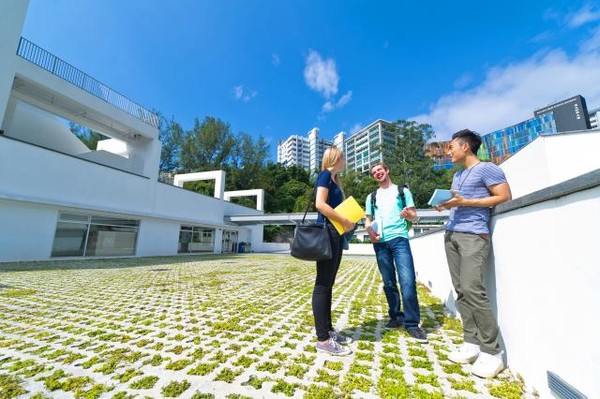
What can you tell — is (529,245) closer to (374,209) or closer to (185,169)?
(374,209)

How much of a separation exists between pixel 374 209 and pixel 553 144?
908 centimetres

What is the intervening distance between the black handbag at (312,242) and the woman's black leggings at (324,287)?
0.36 ft

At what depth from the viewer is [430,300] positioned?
458 cm

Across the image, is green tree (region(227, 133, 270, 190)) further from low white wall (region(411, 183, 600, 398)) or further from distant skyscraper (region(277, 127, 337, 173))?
distant skyscraper (region(277, 127, 337, 173))

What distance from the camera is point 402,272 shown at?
266 centimetres

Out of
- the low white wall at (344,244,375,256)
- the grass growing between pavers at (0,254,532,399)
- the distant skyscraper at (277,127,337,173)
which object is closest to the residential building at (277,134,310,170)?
the distant skyscraper at (277,127,337,173)

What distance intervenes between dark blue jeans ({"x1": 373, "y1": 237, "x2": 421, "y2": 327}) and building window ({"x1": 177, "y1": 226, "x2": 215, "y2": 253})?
17842mm

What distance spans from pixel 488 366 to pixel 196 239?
2055 centimetres

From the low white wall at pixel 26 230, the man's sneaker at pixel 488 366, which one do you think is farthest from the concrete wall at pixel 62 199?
the man's sneaker at pixel 488 366

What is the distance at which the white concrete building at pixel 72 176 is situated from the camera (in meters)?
9.83

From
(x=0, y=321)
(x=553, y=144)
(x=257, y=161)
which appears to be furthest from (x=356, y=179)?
(x=0, y=321)

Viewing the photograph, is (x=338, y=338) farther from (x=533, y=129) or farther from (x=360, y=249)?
(x=533, y=129)

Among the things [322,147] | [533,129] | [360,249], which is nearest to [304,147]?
[322,147]

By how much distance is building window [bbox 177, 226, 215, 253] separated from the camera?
61.1ft
